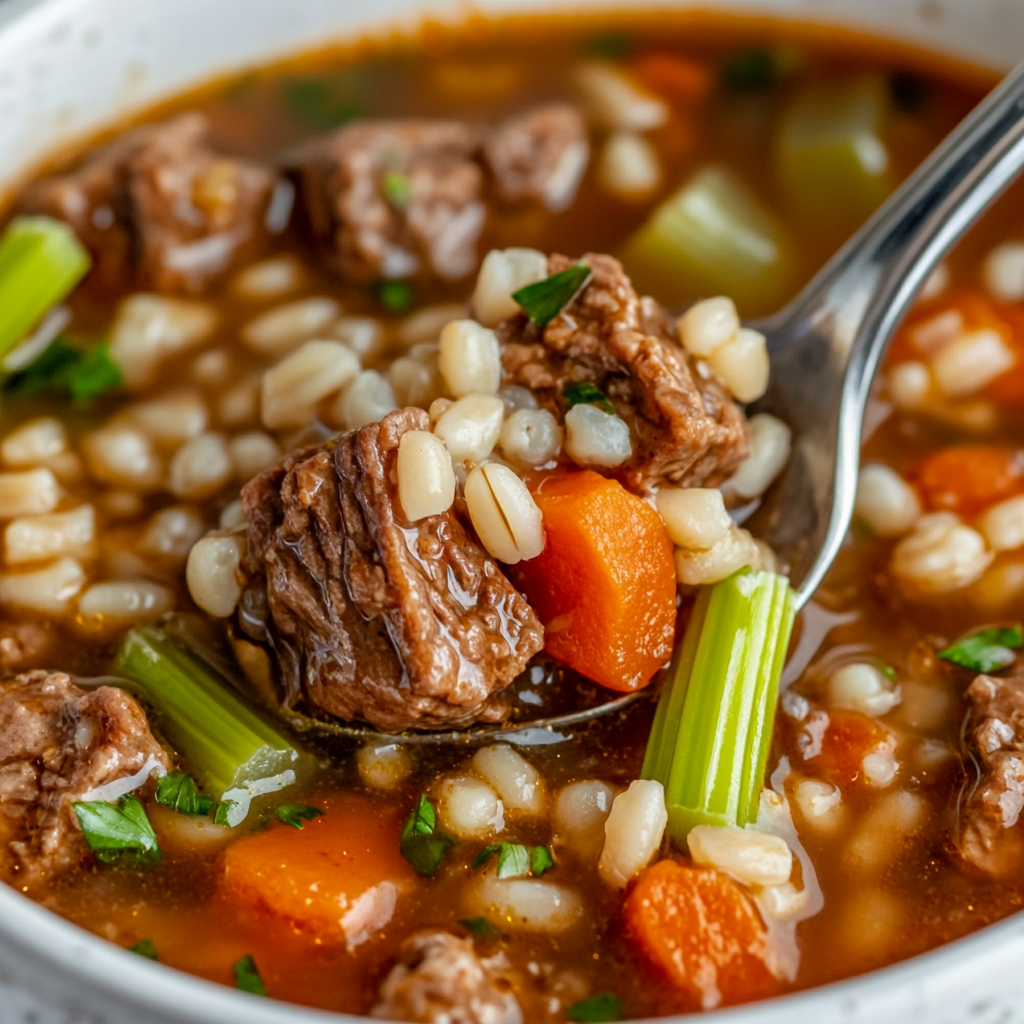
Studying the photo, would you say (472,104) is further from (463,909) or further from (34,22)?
(463,909)

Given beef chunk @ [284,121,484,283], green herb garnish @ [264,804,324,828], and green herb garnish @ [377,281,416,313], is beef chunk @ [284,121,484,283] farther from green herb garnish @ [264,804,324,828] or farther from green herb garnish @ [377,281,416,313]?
green herb garnish @ [264,804,324,828]

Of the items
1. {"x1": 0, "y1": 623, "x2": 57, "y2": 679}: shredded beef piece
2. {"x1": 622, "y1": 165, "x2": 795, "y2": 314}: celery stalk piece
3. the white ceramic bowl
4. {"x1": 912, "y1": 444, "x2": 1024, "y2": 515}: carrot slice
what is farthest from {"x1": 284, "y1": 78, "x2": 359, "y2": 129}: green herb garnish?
{"x1": 912, "y1": 444, "x2": 1024, "y2": 515}: carrot slice

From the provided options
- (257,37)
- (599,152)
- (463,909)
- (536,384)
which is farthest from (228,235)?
(463,909)

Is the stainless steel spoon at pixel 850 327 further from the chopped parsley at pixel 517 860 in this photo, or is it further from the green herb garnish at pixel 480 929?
the green herb garnish at pixel 480 929

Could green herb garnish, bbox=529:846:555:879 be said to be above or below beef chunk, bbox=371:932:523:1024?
below

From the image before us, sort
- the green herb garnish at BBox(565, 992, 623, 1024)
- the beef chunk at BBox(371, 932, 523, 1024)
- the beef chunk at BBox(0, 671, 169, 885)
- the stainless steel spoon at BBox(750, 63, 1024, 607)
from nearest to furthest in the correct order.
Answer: the beef chunk at BBox(371, 932, 523, 1024) → the green herb garnish at BBox(565, 992, 623, 1024) → the beef chunk at BBox(0, 671, 169, 885) → the stainless steel spoon at BBox(750, 63, 1024, 607)

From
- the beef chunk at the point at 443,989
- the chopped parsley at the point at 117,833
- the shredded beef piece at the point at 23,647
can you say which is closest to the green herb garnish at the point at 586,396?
the beef chunk at the point at 443,989

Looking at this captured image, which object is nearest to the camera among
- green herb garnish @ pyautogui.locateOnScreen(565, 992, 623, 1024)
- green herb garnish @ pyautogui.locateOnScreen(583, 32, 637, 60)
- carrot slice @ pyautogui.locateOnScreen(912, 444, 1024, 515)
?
green herb garnish @ pyautogui.locateOnScreen(565, 992, 623, 1024)
